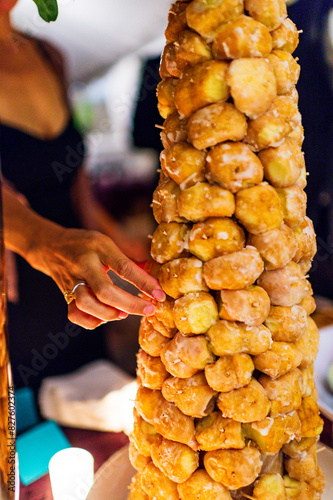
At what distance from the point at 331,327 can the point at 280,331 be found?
668mm

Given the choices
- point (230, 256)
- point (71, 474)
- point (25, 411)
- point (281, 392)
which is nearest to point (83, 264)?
point (230, 256)

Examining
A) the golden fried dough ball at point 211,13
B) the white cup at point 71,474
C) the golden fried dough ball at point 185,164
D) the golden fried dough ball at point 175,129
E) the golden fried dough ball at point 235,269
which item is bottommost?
the white cup at point 71,474

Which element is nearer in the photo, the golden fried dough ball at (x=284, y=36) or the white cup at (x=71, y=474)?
the golden fried dough ball at (x=284, y=36)

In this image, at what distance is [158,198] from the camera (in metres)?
0.57

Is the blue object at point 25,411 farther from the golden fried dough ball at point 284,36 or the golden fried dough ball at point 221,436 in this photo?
the golden fried dough ball at point 284,36

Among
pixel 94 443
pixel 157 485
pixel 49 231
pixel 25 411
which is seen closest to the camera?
pixel 157 485

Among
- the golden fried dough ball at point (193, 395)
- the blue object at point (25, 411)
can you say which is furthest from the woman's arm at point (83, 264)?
the blue object at point (25, 411)

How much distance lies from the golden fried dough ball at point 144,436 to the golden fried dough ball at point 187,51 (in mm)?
527

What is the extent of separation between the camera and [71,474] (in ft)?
3.02

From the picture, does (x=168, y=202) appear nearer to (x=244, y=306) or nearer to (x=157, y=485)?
(x=244, y=306)

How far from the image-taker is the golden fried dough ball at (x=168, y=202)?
1.80 feet

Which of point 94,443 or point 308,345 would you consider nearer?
point 308,345

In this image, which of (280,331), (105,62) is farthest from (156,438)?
(105,62)

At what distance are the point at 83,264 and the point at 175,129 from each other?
25 cm
